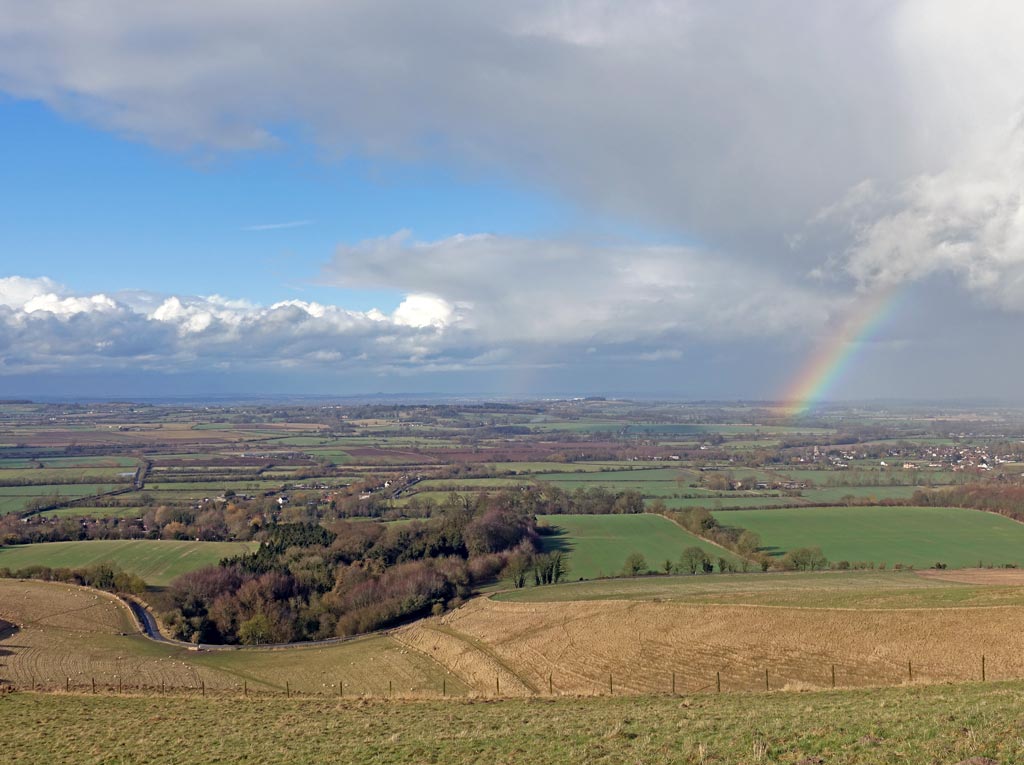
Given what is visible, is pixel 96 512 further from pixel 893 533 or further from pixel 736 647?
pixel 893 533

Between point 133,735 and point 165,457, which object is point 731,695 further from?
point 165,457

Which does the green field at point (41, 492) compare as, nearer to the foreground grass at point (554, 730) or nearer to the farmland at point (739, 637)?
the farmland at point (739, 637)

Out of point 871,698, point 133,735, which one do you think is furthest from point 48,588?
point 871,698

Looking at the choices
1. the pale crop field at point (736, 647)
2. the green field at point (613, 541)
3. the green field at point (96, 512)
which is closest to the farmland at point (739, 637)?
the pale crop field at point (736, 647)

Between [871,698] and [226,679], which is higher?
[871,698]

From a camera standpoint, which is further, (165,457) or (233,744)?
(165,457)
